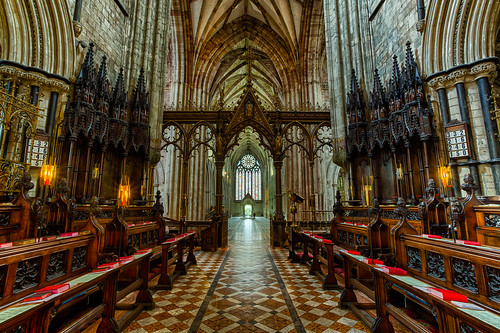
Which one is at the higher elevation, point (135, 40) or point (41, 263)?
point (135, 40)

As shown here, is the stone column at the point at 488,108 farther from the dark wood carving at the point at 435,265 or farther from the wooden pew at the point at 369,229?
the dark wood carving at the point at 435,265

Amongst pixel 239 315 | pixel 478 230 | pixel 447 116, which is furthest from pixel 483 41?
pixel 239 315

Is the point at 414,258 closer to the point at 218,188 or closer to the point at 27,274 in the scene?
the point at 27,274

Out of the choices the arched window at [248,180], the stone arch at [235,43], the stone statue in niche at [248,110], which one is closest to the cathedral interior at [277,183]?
the stone statue in niche at [248,110]

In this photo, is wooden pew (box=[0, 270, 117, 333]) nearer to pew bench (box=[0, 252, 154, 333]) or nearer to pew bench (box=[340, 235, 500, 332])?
pew bench (box=[0, 252, 154, 333])

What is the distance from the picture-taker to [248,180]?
41875 millimetres

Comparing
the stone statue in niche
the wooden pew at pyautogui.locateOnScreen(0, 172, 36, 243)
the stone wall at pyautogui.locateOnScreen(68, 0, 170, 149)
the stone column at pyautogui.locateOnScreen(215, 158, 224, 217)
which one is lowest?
the wooden pew at pyautogui.locateOnScreen(0, 172, 36, 243)

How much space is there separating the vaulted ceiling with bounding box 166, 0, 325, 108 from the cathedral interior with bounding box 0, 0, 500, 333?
701 centimetres

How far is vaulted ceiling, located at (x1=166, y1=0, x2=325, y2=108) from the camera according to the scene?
15.9m

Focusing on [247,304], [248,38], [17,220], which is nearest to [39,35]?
[17,220]

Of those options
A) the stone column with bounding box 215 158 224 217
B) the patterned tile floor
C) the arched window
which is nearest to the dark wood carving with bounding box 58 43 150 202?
the stone column with bounding box 215 158 224 217

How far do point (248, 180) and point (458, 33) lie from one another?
37.1 meters

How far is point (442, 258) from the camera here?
2111 millimetres

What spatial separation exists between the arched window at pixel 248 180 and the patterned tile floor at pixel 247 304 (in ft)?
119
